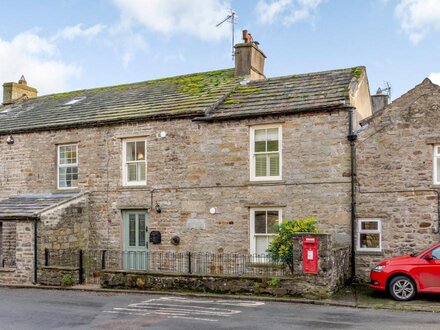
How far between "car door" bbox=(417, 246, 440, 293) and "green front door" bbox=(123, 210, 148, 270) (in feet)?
32.0

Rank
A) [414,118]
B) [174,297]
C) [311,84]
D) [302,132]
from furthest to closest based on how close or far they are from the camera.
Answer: [311,84], [302,132], [414,118], [174,297]

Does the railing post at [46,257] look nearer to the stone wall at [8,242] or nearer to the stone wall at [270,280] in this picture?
the stone wall at [8,242]

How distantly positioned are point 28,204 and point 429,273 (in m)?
13.8

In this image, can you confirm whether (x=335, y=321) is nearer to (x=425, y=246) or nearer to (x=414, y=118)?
(x=425, y=246)

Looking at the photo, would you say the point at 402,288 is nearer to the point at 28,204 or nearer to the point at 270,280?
the point at 270,280

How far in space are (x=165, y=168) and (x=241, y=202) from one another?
3.14m

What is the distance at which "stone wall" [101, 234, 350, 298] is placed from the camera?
48.6 ft

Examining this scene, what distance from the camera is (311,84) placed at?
1994 cm

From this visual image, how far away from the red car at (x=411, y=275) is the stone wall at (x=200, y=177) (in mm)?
2947

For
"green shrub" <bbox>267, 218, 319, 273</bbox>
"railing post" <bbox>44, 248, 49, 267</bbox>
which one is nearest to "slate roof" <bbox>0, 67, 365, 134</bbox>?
"green shrub" <bbox>267, 218, 319, 273</bbox>

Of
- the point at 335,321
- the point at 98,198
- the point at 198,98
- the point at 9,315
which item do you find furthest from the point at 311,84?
the point at 9,315

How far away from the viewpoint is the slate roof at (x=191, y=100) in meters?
18.9

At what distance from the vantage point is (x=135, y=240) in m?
20.5

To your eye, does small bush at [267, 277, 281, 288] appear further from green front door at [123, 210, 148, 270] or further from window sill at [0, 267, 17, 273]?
window sill at [0, 267, 17, 273]
